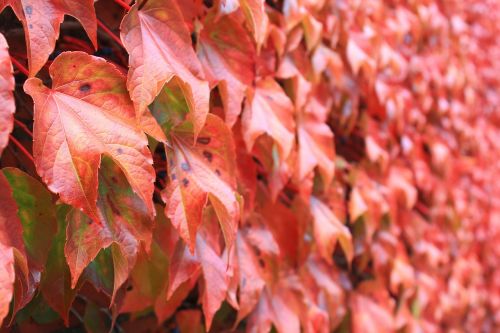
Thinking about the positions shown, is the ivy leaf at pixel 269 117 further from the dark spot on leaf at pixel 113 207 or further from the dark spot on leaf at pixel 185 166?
the dark spot on leaf at pixel 113 207

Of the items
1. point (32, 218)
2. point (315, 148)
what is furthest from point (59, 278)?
point (315, 148)

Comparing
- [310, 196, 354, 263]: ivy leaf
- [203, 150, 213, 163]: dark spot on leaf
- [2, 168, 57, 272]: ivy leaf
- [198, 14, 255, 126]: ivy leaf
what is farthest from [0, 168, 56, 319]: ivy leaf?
[310, 196, 354, 263]: ivy leaf

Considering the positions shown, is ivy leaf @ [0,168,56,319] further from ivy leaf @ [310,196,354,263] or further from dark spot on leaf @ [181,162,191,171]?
ivy leaf @ [310,196,354,263]

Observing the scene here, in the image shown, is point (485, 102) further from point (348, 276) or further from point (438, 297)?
point (348, 276)

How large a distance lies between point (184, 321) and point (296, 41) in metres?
0.56

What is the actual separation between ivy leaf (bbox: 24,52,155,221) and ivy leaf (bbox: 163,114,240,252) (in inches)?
2.2

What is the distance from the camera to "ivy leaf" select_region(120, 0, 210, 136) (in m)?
0.69

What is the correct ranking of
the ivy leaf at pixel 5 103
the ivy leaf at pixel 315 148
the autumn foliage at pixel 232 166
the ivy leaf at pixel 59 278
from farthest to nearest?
the ivy leaf at pixel 315 148 → the ivy leaf at pixel 59 278 → the autumn foliage at pixel 232 166 → the ivy leaf at pixel 5 103

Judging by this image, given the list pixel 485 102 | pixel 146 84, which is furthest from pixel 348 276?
pixel 485 102

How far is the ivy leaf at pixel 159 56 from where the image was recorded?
2.26 feet

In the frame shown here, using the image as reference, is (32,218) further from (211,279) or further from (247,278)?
(247,278)

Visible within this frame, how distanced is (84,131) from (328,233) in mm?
795

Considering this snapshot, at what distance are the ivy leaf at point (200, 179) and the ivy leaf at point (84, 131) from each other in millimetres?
56

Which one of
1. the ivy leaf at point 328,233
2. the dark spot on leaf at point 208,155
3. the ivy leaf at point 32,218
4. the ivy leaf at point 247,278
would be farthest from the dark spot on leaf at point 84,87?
the ivy leaf at point 328,233
